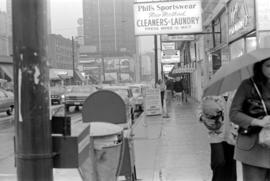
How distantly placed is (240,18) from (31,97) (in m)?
10.8

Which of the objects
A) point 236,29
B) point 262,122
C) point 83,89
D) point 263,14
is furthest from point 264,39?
point 83,89

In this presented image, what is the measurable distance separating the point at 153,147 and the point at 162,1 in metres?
6.92

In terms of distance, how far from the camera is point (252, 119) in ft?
14.0

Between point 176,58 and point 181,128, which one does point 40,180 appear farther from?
point 176,58

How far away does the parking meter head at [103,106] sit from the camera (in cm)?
715

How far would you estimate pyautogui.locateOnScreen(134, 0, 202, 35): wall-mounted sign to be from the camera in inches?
664

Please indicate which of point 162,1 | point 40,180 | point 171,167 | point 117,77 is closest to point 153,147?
point 171,167

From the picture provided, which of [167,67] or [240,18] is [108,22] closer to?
[167,67]

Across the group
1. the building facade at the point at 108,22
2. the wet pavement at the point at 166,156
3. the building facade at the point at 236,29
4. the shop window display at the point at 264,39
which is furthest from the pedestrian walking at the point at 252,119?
the building facade at the point at 108,22

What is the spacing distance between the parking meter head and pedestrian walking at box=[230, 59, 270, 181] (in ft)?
9.63

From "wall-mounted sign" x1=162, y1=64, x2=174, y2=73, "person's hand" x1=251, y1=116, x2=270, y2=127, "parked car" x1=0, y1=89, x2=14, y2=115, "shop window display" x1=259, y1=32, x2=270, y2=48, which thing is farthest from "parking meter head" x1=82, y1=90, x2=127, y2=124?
"wall-mounted sign" x1=162, y1=64, x2=174, y2=73

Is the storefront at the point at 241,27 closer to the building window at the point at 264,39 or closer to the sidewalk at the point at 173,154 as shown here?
the building window at the point at 264,39

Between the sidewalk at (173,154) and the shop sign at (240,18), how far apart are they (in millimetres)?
3009

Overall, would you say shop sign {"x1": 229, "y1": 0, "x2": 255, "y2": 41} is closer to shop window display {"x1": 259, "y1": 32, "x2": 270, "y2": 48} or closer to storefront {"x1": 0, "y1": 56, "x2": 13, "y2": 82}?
shop window display {"x1": 259, "y1": 32, "x2": 270, "y2": 48}
